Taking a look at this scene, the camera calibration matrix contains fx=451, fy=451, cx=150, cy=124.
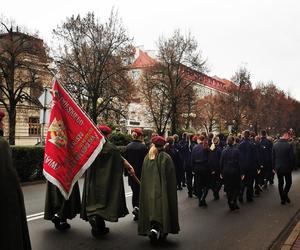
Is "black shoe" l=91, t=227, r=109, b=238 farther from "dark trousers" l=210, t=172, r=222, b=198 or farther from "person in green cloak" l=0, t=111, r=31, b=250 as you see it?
"dark trousers" l=210, t=172, r=222, b=198

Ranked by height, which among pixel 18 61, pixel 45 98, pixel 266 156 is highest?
pixel 18 61

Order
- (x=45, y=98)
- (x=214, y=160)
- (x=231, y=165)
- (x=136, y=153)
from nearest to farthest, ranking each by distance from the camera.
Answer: (x=136, y=153) < (x=231, y=165) < (x=214, y=160) < (x=45, y=98)

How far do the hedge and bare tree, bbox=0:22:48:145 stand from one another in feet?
62.2

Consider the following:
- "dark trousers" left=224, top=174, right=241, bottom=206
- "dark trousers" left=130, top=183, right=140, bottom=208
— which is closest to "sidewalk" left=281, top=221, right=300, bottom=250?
"dark trousers" left=224, top=174, right=241, bottom=206

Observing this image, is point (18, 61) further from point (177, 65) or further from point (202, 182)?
point (202, 182)

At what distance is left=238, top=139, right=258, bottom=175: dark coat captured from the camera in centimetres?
1245

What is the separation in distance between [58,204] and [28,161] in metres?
9.06

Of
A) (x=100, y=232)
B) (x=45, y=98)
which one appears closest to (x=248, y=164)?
(x=100, y=232)

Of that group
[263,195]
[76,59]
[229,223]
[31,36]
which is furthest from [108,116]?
[229,223]

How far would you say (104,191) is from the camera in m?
7.37

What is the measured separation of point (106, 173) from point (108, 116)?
28.7 m

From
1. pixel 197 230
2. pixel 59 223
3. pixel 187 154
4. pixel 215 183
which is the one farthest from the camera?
pixel 187 154

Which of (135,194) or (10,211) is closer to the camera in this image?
(10,211)

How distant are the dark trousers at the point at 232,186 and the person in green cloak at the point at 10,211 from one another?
24.1 feet
